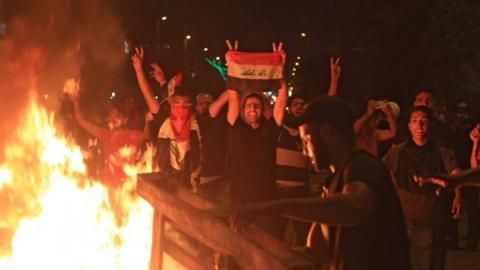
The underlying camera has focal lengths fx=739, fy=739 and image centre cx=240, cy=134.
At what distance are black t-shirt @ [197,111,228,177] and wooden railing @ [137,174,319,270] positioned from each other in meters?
2.72

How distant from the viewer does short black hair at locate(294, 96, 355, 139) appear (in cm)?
290

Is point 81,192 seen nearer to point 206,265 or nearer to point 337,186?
point 206,265

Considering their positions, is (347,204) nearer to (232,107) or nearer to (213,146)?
(232,107)

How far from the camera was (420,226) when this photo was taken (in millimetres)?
6363

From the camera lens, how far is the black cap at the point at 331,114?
2.90 meters

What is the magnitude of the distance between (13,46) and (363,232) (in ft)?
25.8

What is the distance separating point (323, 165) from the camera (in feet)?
9.71

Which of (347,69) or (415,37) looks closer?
(415,37)

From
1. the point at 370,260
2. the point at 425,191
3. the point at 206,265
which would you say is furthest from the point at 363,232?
the point at 425,191

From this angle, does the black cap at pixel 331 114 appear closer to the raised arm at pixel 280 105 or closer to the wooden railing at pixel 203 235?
the wooden railing at pixel 203 235

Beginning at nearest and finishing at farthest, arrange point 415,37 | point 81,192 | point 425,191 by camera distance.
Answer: point 425,191 → point 81,192 → point 415,37

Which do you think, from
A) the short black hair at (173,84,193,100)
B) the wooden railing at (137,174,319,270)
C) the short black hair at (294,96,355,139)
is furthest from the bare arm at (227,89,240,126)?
the short black hair at (294,96,355,139)

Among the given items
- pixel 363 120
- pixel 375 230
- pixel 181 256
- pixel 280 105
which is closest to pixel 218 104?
pixel 280 105

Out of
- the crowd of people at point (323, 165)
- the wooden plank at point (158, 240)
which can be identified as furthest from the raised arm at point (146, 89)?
the wooden plank at point (158, 240)
